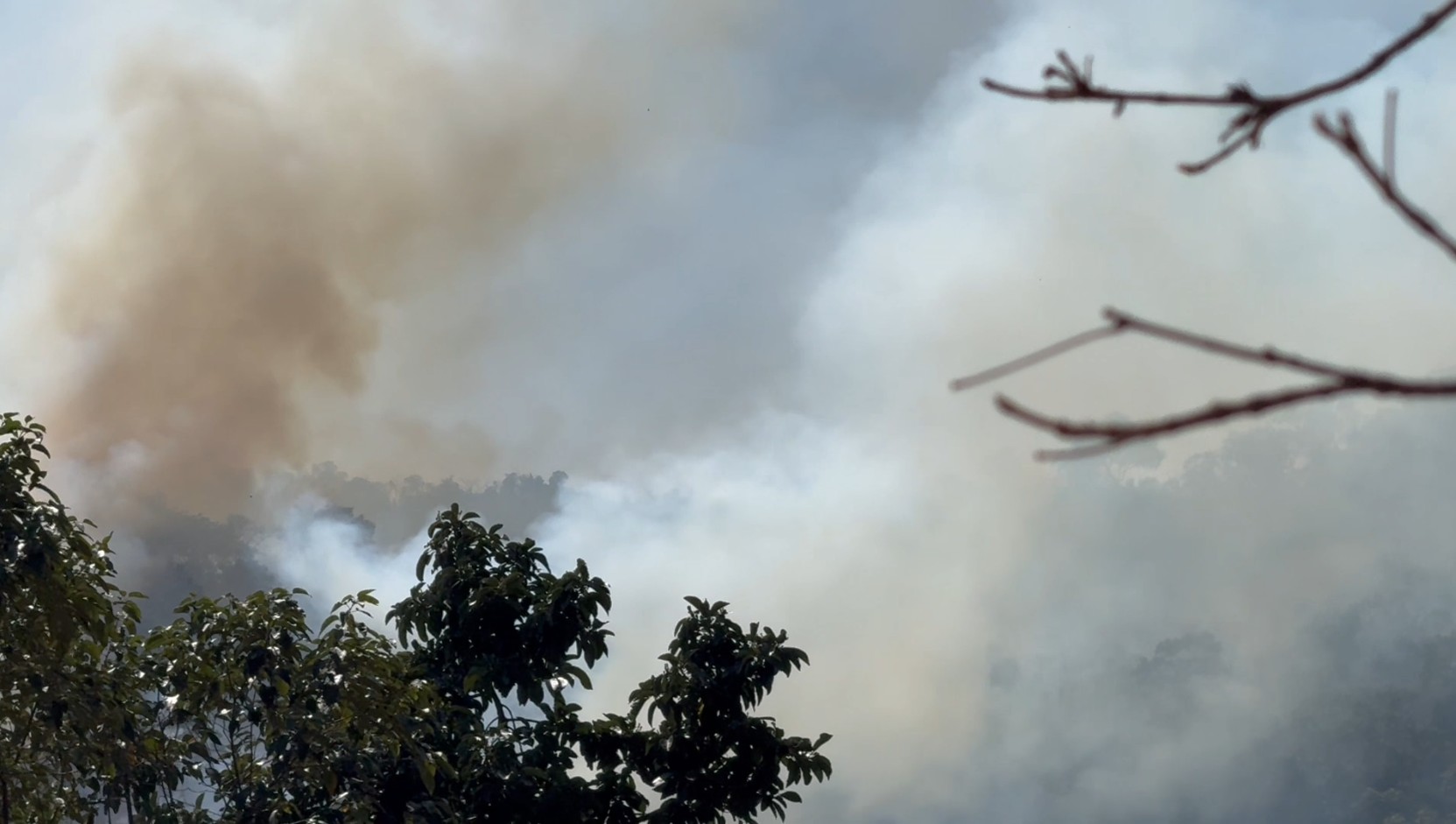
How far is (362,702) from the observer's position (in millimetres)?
10234

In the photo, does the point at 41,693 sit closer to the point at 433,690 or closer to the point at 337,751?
the point at 337,751

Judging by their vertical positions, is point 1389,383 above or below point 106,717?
below

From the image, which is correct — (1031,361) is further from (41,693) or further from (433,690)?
(433,690)

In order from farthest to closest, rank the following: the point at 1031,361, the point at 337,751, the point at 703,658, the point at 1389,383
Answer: the point at 703,658
the point at 337,751
the point at 1031,361
the point at 1389,383

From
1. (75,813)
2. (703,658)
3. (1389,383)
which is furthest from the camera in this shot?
(703,658)

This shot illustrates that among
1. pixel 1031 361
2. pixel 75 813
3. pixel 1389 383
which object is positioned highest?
pixel 75 813

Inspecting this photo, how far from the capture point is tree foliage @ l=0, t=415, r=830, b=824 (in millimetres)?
9273

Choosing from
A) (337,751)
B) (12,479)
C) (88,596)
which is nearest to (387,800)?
(337,751)

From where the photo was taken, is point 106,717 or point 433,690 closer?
point 106,717

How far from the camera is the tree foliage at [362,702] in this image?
9273 millimetres

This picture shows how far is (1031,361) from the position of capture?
1.79 meters

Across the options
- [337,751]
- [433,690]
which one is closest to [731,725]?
[433,690]

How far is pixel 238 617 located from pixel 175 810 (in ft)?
4.72

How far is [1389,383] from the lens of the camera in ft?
5.44
